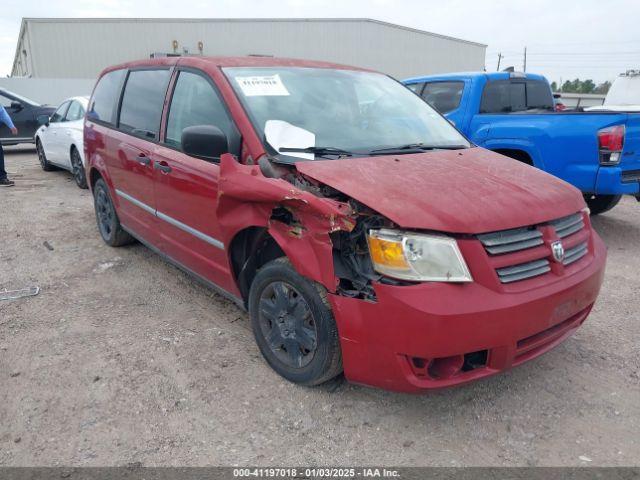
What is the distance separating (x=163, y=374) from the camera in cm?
298

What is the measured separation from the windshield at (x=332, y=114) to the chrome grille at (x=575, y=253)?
1.05 m

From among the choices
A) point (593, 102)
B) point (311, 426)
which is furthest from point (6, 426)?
point (593, 102)

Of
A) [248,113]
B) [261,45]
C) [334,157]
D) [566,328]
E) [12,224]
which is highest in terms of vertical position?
[261,45]

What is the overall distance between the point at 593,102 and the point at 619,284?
17.4 m

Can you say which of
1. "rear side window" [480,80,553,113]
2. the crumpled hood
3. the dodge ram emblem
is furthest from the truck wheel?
the dodge ram emblem

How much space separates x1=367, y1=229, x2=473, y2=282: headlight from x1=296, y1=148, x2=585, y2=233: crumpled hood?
6 cm

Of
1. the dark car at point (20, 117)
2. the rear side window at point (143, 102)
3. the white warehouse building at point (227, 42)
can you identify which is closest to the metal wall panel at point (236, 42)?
the white warehouse building at point (227, 42)

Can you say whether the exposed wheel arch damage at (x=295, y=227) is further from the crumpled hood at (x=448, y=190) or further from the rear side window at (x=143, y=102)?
the rear side window at (x=143, y=102)

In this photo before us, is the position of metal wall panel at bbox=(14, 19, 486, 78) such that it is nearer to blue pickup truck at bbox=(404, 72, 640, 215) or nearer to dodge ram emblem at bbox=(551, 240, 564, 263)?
blue pickup truck at bbox=(404, 72, 640, 215)

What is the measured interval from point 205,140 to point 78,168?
6484mm

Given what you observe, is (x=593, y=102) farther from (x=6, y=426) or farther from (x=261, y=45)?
(x=6, y=426)

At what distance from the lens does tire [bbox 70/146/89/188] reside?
8.29 metres

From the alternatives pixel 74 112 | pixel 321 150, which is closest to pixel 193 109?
pixel 321 150

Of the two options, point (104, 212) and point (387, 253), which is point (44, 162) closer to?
point (104, 212)
